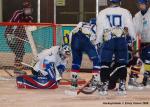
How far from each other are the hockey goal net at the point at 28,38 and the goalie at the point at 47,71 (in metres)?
0.98

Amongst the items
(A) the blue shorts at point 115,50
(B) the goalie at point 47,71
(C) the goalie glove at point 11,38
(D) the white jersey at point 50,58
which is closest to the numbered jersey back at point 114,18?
(A) the blue shorts at point 115,50

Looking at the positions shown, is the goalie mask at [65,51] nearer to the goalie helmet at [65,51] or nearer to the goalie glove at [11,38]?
the goalie helmet at [65,51]

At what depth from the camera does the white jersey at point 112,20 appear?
8766mm

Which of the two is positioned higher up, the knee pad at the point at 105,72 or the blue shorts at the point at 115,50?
the blue shorts at the point at 115,50

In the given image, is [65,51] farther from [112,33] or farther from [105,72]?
[112,33]

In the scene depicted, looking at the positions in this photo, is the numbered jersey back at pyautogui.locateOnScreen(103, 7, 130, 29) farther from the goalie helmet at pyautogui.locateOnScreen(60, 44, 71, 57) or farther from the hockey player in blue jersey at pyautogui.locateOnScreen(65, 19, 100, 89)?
the goalie helmet at pyautogui.locateOnScreen(60, 44, 71, 57)

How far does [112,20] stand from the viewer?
8773 millimetres

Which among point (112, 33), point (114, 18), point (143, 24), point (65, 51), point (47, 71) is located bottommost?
point (47, 71)

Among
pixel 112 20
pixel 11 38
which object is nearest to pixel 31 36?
pixel 11 38

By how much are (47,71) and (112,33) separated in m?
1.37

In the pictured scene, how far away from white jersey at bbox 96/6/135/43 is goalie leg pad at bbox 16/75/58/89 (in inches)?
48.9

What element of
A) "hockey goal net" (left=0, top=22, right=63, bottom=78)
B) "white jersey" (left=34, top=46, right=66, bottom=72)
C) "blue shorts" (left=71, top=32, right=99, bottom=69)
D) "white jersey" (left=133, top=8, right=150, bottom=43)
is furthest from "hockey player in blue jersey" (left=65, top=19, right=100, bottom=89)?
"hockey goal net" (left=0, top=22, right=63, bottom=78)

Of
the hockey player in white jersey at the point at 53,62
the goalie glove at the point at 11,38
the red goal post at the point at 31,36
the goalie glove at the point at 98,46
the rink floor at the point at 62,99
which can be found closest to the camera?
the rink floor at the point at 62,99

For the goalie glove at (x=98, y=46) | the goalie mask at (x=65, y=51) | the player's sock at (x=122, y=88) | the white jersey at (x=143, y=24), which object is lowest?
the player's sock at (x=122, y=88)
